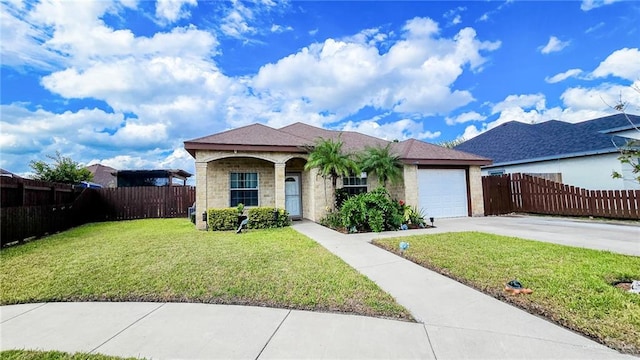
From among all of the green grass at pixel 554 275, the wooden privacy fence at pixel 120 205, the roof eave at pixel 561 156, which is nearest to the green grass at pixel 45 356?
the green grass at pixel 554 275

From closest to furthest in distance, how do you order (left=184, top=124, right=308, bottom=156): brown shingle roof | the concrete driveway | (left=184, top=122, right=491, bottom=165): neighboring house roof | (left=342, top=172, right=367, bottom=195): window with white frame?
1. the concrete driveway
2. (left=184, top=124, right=308, bottom=156): brown shingle roof
3. (left=184, top=122, right=491, bottom=165): neighboring house roof
4. (left=342, top=172, right=367, bottom=195): window with white frame

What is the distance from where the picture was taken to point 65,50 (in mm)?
9969

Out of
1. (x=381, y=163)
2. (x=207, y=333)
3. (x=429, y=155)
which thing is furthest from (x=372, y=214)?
(x=207, y=333)

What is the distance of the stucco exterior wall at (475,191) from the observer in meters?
13.7

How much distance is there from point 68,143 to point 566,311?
1042 inches

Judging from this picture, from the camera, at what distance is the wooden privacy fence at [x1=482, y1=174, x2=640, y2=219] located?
10883 millimetres

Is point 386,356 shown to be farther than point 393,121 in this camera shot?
No

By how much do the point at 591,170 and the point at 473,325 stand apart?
16.1 meters

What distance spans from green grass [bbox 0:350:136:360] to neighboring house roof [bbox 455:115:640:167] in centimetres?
1776

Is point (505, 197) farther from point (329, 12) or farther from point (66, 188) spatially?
point (66, 188)

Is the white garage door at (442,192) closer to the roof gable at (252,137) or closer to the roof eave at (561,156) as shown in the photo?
the roof eave at (561,156)

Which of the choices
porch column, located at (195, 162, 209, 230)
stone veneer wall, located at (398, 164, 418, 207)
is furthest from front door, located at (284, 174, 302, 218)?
stone veneer wall, located at (398, 164, 418, 207)

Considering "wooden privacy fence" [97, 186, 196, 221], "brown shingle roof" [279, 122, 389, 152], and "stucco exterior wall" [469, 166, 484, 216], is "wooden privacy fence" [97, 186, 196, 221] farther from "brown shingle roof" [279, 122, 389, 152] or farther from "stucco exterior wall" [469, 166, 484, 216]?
"stucco exterior wall" [469, 166, 484, 216]

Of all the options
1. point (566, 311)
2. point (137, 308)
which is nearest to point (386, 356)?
point (566, 311)
